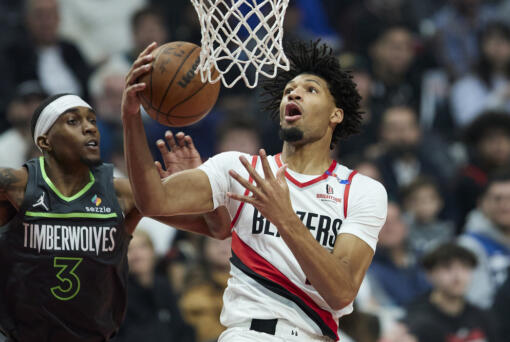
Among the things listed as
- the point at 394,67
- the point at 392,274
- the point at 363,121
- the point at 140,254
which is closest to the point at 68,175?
the point at 140,254

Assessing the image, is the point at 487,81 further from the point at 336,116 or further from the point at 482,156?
the point at 336,116

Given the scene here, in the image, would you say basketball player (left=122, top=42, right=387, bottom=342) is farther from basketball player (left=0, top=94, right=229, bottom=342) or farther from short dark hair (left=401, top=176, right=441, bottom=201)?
short dark hair (left=401, top=176, right=441, bottom=201)

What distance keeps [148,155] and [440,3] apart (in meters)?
9.35

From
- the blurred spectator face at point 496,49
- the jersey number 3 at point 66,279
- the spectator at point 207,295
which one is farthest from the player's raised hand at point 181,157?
the blurred spectator face at point 496,49

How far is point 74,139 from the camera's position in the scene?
500cm

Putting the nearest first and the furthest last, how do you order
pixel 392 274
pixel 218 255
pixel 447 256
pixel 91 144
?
1. pixel 91 144
2. pixel 218 255
3. pixel 447 256
4. pixel 392 274

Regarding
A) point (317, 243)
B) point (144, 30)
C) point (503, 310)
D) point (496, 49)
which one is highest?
point (496, 49)

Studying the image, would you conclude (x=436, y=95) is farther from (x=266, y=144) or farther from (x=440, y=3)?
(x=266, y=144)

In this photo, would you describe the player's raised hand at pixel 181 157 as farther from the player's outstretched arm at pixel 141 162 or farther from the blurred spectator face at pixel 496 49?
the blurred spectator face at pixel 496 49

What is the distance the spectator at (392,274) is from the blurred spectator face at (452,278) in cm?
40

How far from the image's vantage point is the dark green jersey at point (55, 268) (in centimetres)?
483

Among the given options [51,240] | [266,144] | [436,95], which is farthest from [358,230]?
[436,95]

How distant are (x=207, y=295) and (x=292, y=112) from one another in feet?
9.90

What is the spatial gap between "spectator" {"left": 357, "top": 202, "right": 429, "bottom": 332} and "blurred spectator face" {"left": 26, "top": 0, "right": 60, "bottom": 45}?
413 cm
